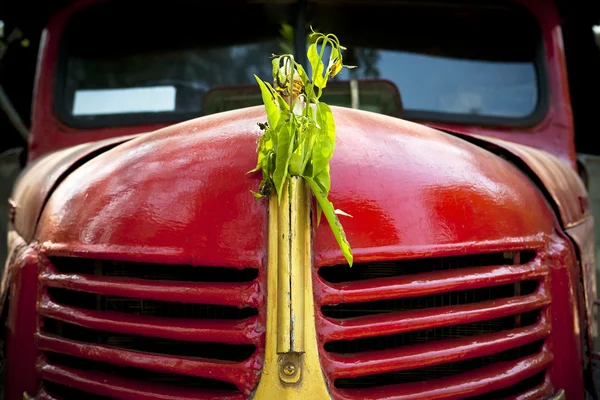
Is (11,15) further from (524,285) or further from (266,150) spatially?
(524,285)

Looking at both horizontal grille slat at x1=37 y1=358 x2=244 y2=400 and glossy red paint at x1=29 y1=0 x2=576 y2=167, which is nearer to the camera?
horizontal grille slat at x1=37 y1=358 x2=244 y2=400

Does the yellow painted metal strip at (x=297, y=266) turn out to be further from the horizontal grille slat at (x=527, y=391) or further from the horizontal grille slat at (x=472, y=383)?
the horizontal grille slat at (x=527, y=391)

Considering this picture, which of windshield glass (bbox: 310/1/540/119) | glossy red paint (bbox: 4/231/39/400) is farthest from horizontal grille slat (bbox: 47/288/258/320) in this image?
windshield glass (bbox: 310/1/540/119)

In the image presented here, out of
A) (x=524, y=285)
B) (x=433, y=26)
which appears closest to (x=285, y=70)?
(x=524, y=285)

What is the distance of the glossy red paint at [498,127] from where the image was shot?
2.74 meters

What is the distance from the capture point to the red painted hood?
145 cm

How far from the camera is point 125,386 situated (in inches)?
61.4

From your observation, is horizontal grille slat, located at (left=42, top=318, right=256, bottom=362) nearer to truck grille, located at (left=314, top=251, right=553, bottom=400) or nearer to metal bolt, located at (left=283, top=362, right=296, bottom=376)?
metal bolt, located at (left=283, top=362, right=296, bottom=376)

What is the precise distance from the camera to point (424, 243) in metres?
1.50

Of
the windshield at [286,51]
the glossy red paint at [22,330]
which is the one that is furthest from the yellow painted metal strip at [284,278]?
the windshield at [286,51]

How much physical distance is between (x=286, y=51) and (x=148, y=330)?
1.55 meters

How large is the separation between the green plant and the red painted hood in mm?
57

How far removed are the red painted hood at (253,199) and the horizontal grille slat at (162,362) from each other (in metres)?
0.22

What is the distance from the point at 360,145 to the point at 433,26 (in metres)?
1.52
